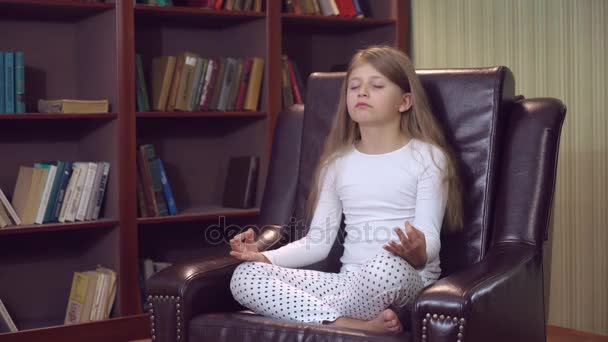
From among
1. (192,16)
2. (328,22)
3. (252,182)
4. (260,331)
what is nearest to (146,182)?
(252,182)

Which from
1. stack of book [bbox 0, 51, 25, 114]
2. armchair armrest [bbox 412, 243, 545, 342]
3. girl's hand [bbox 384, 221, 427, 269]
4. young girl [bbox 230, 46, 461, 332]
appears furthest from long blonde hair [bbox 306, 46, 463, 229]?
stack of book [bbox 0, 51, 25, 114]

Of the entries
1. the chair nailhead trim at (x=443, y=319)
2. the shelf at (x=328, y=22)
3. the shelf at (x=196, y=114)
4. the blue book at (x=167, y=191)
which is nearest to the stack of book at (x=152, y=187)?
the blue book at (x=167, y=191)

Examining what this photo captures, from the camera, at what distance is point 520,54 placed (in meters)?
3.15

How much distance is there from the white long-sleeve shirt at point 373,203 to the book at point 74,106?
3.66 feet

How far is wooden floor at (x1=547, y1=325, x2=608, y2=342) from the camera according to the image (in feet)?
9.49

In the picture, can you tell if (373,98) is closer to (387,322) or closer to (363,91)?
(363,91)

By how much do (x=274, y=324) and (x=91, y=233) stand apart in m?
1.64

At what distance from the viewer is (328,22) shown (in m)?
3.62

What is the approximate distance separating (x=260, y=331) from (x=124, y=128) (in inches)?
56.1

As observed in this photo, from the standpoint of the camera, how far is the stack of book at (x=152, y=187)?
3176mm

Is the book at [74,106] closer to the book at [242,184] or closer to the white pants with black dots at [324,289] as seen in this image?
the book at [242,184]

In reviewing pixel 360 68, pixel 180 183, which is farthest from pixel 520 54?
pixel 180 183

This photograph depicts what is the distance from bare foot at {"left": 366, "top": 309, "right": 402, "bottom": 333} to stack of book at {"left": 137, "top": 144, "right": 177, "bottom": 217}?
1.60 metres

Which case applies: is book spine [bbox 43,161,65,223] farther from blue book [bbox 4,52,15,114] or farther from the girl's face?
the girl's face
